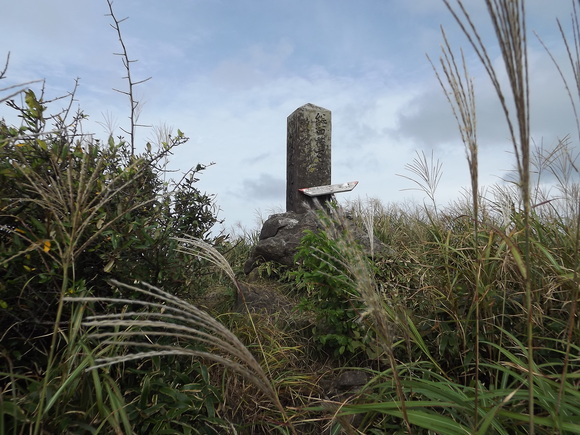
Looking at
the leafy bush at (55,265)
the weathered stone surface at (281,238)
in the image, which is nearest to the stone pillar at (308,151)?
the weathered stone surface at (281,238)

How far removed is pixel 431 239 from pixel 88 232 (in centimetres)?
330

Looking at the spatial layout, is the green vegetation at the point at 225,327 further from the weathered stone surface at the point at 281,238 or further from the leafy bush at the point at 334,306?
the weathered stone surface at the point at 281,238

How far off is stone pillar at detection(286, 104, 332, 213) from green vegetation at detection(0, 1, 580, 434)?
11.5 feet

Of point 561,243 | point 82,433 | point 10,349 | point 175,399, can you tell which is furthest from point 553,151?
point 10,349

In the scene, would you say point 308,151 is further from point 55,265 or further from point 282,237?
point 55,265

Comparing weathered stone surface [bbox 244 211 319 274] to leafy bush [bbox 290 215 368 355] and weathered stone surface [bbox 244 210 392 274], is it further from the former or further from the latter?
leafy bush [bbox 290 215 368 355]

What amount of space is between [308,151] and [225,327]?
5152 mm

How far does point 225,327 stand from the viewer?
2.37 meters

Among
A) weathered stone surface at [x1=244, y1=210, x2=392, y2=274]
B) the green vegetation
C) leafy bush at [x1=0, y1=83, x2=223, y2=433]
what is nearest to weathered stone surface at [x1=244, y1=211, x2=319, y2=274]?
weathered stone surface at [x1=244, y1=210, x2=392, y2=274]

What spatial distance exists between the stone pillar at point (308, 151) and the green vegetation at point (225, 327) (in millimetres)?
3514

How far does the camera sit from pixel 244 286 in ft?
15.5

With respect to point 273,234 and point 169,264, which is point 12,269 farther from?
point 273,234

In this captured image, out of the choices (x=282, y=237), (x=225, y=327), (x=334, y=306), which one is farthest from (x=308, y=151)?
(x=225, y=327)

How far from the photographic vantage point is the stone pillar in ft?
23.6
